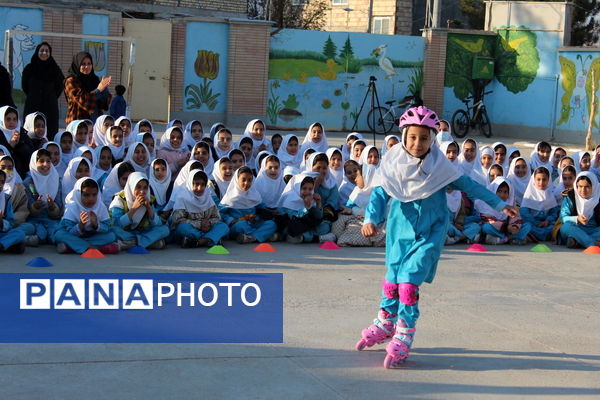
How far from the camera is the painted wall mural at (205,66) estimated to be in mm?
22516

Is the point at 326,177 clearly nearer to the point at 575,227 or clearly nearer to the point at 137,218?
the point at 137,218

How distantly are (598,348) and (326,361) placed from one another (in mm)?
1769

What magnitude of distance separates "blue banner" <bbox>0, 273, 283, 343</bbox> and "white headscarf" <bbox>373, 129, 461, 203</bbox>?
3.81 feet

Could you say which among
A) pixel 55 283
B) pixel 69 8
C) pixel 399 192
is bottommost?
pixel 55 283

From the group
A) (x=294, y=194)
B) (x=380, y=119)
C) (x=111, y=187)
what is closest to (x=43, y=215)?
(x=111, y=187)

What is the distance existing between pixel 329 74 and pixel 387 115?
176 cm

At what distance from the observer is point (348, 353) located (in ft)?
18.1

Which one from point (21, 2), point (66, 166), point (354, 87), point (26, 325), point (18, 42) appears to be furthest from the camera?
point (354, 87)

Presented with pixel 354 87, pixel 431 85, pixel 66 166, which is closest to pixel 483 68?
pixel 431 85

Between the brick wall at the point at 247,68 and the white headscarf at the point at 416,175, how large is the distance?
17.7 meters

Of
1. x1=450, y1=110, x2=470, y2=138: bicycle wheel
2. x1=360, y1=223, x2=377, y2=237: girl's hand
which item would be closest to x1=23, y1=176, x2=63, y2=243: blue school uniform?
x1=360, y1=223, x2=377, y2=237: girl's hand

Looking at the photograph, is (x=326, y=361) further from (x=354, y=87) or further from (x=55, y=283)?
(x=354, y=87)

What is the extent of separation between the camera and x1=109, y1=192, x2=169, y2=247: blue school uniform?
8867mm

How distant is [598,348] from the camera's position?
19.3 feet
